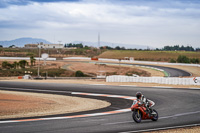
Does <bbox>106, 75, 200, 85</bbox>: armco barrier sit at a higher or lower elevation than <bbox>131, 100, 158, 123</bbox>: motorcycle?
lower

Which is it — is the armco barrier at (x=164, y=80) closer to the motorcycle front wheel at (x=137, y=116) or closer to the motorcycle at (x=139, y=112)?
the motorcycle at (x=139, y=112)

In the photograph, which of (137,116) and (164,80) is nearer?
(137,116)

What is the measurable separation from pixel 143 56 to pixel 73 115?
11354cm

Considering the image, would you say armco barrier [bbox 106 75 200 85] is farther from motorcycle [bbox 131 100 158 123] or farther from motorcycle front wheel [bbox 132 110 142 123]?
motorcycle front wheel [bbox 132 110 142 123]

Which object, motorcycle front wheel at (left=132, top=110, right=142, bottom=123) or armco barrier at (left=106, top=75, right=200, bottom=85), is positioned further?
armco barrier at (left=106, top=75, right=200, bottom=85)

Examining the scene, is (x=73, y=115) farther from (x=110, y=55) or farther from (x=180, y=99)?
(x=110, y=55)

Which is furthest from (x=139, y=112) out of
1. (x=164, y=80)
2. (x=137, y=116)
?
(x=164, y=80)

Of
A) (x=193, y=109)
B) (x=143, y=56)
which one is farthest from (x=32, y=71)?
(x=143, y=56)

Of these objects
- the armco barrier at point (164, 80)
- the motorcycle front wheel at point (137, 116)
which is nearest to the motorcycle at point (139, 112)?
the motorcycle front wheel at point (137, 116)

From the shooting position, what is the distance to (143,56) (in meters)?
128

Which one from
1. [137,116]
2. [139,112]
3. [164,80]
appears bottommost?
[164,80]

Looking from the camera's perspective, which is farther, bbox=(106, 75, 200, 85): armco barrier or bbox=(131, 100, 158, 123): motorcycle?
bbox=(106, 75, 200, 85): armco barrier

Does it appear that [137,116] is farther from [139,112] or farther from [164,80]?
[164,80]

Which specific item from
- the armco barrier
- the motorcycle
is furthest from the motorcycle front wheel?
the armco barrier
